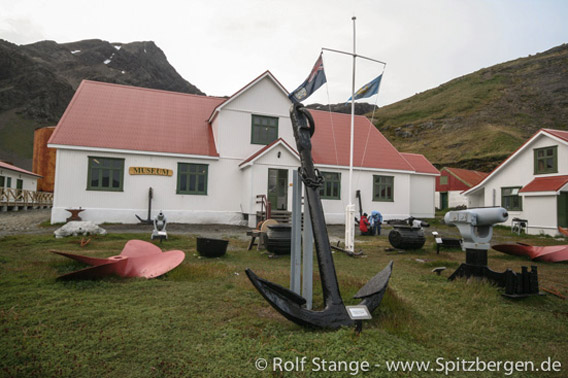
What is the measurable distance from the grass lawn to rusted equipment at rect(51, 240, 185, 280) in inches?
5.9

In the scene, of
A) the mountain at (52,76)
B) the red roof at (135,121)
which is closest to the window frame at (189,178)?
the red roof at (135,121)

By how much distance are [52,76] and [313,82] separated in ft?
482

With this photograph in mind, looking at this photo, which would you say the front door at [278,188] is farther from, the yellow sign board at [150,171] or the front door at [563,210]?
the front door at [563,210]

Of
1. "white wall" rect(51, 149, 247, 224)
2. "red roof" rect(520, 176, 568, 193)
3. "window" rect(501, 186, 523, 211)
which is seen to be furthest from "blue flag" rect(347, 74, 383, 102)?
"window" rect(501, 186, 523, 211)

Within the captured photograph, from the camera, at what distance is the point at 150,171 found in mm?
17000

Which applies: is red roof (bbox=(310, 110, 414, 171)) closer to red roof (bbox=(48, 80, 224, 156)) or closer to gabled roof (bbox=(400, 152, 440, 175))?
gabled roof (bbox=(400, 152, 440, 175))

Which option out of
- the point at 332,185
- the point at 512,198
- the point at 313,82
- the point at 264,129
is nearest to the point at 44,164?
the point at 264,129

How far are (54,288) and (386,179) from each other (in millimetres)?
19936

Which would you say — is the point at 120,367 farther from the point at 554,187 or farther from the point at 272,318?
the point at 554,187

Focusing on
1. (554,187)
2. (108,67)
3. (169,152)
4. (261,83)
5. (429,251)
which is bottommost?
(429,251)

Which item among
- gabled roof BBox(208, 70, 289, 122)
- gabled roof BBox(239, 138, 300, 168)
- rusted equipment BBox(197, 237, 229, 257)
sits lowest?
rusted equipment BBox(197, 237, 229, 257)

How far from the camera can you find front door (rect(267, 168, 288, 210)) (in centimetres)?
1805

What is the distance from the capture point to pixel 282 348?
121 inches

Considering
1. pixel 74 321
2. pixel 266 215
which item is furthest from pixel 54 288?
pixel 266 215
